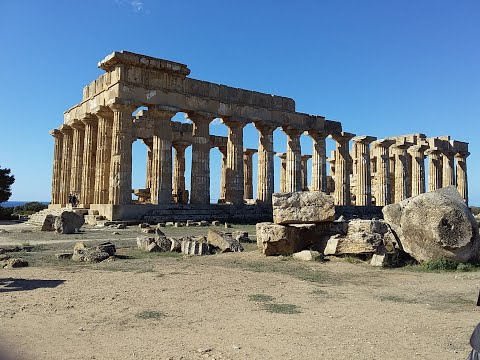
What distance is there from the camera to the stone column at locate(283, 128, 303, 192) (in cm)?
3170

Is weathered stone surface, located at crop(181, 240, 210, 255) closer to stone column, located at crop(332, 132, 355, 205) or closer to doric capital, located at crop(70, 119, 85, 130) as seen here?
doric capital, located at crop(70, 119, 85, 130)

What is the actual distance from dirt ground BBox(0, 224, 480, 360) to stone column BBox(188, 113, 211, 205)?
1748 cm

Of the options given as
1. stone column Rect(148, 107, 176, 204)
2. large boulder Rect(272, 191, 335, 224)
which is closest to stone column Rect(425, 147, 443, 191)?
stone column Rect(148, 107, 176, 204)

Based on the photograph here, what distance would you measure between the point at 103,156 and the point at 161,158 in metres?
3.61

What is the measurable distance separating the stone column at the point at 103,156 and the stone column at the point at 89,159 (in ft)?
5.72

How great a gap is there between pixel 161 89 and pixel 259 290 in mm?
19913

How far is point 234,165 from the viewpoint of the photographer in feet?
95.1

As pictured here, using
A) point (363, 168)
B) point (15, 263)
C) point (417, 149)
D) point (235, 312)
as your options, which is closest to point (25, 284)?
point (15, 263)

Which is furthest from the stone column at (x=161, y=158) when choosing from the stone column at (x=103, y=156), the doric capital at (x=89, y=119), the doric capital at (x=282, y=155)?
the doric capital at (x=282, y=155)

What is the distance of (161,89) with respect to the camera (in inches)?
995

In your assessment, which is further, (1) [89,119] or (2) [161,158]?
(1) [89,119]

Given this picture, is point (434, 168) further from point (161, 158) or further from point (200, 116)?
point (161, 158)

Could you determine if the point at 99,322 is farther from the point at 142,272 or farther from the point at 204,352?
the point at 142,272

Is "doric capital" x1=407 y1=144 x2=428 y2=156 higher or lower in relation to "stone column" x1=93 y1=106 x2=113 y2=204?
higher
